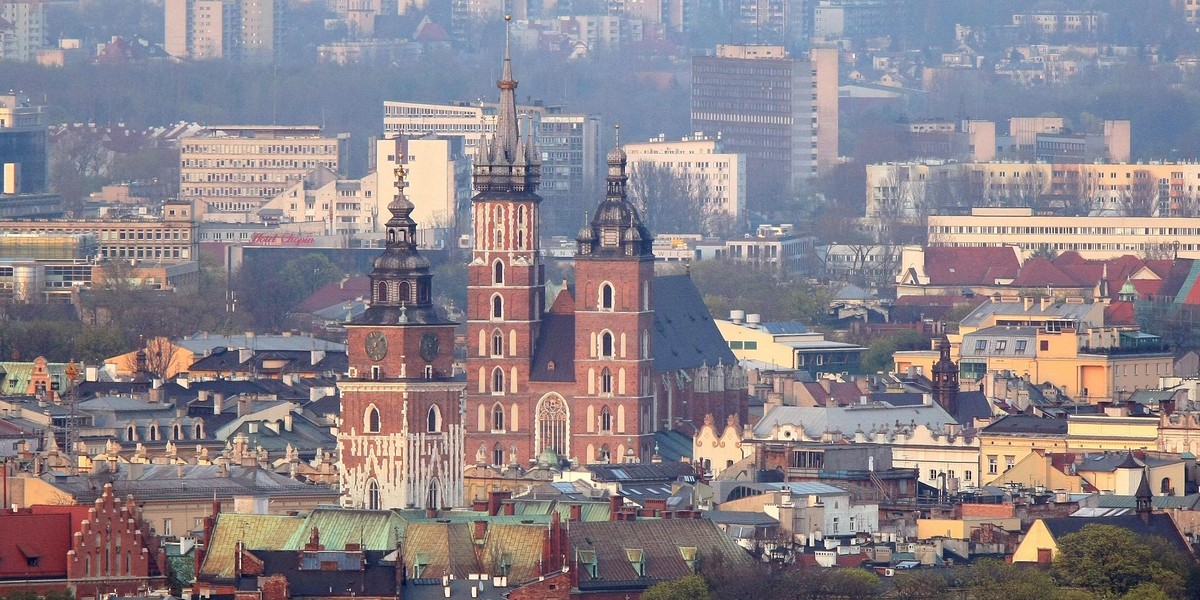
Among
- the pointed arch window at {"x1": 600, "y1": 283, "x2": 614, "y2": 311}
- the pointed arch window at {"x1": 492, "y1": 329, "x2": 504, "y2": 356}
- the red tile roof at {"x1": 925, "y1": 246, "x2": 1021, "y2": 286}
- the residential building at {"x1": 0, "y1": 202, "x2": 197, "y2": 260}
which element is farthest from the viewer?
the residential building at {"x1": 0, "y1": 202, "x2": 197, "y2": 260}

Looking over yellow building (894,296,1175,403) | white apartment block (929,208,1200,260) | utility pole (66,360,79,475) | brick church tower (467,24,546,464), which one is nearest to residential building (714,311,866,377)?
yellow building (894,296,1175,403)

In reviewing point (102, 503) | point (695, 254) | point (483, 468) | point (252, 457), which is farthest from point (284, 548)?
point (695, 254)

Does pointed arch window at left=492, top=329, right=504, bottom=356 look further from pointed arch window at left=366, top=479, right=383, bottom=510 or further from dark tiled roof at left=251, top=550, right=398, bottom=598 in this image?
dark tiled roof at left=251, top=550, right=398, bottom=598

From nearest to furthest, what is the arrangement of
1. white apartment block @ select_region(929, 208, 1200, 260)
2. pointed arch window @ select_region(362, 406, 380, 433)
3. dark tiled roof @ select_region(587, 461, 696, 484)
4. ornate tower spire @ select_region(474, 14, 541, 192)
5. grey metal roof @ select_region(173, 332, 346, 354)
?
pointed arch window @ select_region(362, 406, 380, 433) → dark tiled roof @ select_region(587, 461, 696, 484) → ornate tower spire @ select_region(474, 14, 541, 192) → grey metal roof @ select_region(173, 332, 346, 354) → white apartment block @ select_region(929, 208, 1200, 260)

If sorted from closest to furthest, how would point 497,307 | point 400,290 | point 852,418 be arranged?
point 400,290
point 852,418
point 497,307

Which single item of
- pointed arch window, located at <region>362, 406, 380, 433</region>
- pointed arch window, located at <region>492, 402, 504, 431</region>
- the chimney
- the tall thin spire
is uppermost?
the tall thin spire

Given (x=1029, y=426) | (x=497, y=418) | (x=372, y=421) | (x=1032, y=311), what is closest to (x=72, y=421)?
(x=372, y=421)

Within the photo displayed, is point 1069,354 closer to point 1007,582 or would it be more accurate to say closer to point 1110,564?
point 1110,564
